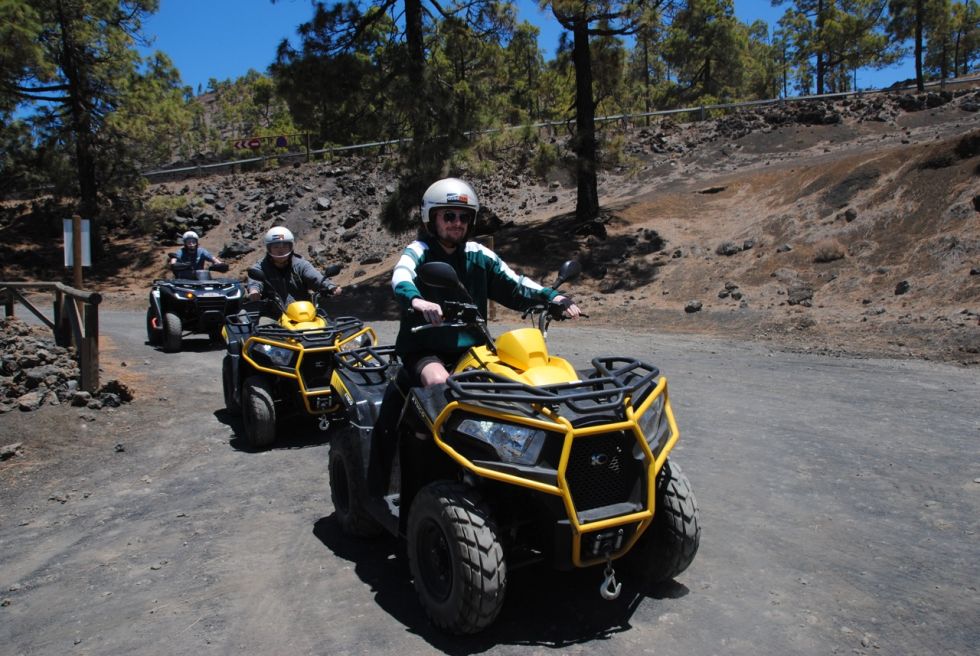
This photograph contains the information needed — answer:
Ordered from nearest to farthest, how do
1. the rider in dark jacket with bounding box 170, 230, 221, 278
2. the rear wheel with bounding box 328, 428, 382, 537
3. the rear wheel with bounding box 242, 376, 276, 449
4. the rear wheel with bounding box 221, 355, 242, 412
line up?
the rear wheel with bounding box 328, 428, 382, 537 < the rear wheel with bounding box 242, 376, 276, 449 < the rear wheel with bounding box 221, 355, 242, 412 < the rider in dark jacket with bounding box 170, 230, 221, 278

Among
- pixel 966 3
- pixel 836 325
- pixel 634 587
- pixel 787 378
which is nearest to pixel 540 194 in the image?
pixel 836 325

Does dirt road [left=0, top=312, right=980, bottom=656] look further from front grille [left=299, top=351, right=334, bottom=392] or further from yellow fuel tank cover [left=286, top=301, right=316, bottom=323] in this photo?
yellow fuel tank cover [left=286, top=301, right=316, bottom=323]

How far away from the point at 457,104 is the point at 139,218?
16.6m

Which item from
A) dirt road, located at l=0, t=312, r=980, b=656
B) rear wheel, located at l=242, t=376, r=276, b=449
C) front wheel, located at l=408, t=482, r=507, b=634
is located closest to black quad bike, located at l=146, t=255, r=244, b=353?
dirt road, located at l=0, t=312, r=980, b=656

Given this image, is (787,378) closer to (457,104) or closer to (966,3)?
(457,104)

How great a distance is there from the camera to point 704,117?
1492 inches

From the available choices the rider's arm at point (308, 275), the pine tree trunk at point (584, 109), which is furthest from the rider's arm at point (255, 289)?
the pine tree trunk at point (584, 109)

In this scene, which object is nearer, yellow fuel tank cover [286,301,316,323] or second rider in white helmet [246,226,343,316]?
yellow fuel tank cover [286,301,316,323]

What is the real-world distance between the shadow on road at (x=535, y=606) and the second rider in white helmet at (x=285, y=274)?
495 cm

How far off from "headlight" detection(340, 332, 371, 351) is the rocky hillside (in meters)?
7.25

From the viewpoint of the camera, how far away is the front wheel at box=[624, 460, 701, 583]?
3.79 m

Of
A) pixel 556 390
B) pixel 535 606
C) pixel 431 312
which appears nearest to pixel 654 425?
pixel 556 390

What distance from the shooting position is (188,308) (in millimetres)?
13891

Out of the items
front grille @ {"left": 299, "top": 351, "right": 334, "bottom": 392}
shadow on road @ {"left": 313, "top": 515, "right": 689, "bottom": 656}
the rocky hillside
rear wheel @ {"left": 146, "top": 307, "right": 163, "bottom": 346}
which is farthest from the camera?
rear wheel @ {"left": 146, "top": 307, "right": 163, "bottom": 346}
